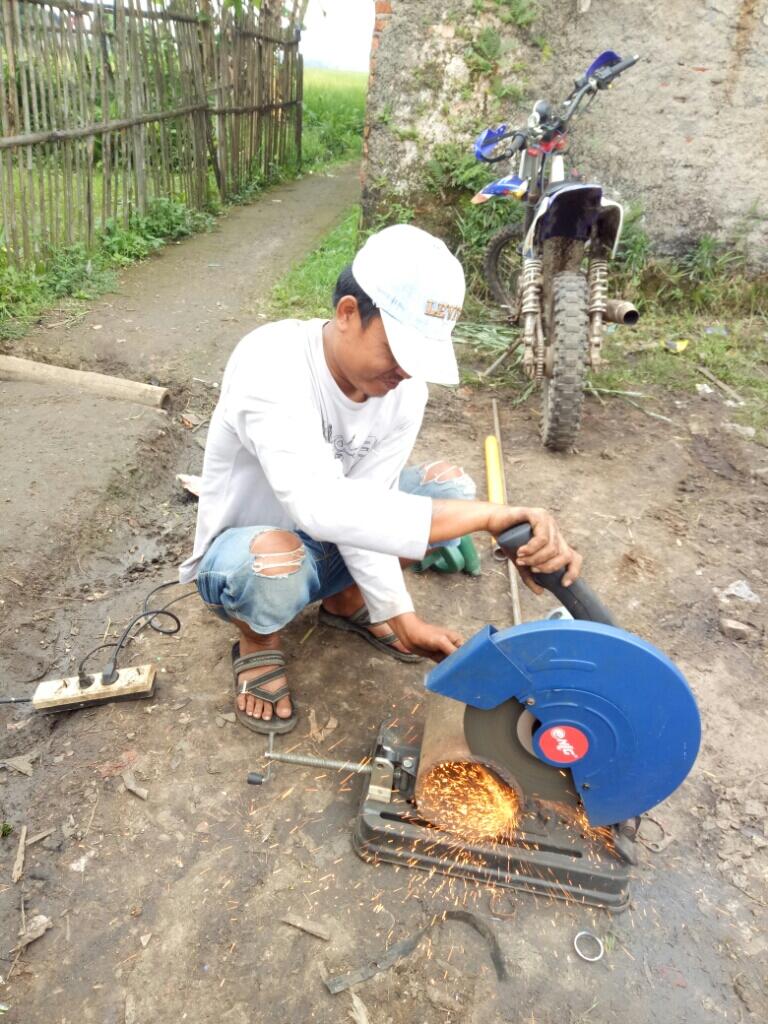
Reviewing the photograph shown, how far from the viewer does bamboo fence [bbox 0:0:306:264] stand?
5129 mm

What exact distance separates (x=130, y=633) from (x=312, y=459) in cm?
132

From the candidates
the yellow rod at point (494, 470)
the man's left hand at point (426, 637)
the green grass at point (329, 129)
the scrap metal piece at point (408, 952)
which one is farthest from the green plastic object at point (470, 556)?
the green grass at point (329, 129)

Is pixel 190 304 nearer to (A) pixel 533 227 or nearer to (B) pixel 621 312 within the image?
(A) pixel 533 227

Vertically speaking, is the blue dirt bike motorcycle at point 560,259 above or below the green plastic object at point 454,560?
above

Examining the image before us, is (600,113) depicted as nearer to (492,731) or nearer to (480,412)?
(480,412)

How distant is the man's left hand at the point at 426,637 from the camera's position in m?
2.20

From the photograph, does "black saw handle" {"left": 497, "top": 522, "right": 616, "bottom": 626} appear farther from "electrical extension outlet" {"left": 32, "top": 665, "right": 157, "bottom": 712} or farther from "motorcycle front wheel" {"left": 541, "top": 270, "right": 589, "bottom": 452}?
"motorcycle front wheel" {"left": 541, "top": 270, "right": 589, "bottom": 452}

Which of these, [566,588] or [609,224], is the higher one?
[609,224]

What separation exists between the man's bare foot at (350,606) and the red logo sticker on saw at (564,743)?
1.03 metres

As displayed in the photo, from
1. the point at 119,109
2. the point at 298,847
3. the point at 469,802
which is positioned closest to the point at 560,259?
the point at 469,802

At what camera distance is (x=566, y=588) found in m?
1.83

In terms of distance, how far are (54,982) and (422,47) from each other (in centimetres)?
617

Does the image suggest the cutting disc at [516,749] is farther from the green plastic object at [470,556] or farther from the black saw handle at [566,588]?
the green plastic object at [470,556]

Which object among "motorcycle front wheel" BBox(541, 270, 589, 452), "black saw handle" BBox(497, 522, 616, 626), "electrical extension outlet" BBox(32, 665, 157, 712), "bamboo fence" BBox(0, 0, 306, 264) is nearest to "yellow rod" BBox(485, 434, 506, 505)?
"motorcycle front wheel" BBox(541, 270, 589, 452)
